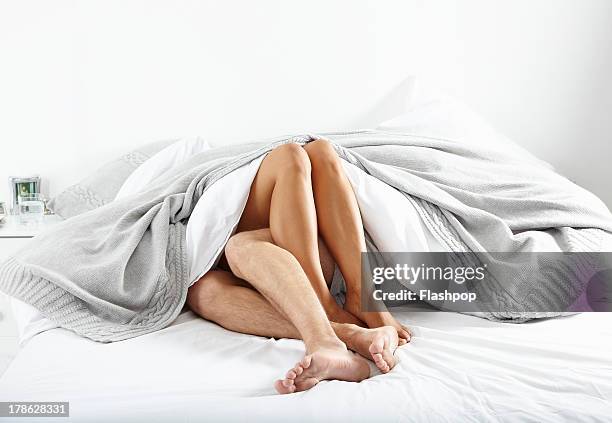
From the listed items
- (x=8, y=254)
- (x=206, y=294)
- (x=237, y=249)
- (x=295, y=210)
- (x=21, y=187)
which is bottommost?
(x=8, y=254)

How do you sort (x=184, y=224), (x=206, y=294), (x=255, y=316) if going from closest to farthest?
(x=255, y=316) → (x=206, y=294) → (x=184, y=224)

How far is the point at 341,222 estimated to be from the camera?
5.62 ft

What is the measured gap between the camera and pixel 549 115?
10.2 ft

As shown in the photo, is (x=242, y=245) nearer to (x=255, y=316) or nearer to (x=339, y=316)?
(x=255, y=316)

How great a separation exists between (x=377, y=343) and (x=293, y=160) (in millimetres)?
503

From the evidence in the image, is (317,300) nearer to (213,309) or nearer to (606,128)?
(213,309)

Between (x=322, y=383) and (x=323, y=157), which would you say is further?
(x=323, y=157)

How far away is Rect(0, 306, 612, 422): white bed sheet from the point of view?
1204 millimetres

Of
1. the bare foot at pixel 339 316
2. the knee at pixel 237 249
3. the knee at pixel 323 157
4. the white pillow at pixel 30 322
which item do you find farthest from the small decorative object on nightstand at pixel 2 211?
the bare foot at pixel 339 316

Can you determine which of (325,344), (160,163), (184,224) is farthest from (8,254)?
(325,344)

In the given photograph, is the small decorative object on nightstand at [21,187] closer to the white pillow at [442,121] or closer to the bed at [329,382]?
the white pillow at [442,121]

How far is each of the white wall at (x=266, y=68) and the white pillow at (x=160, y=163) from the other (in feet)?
1.05

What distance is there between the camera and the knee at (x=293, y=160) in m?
1.73

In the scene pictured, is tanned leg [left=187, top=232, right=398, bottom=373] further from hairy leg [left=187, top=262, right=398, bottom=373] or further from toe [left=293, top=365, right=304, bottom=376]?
toe [left=293, top=365, right=304, bottom=376]
